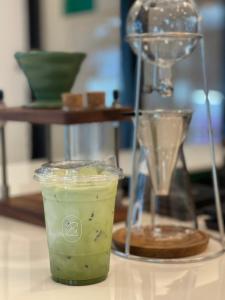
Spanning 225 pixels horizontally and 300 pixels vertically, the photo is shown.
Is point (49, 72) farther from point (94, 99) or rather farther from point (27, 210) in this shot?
point (27, 210)

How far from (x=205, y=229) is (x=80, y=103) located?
1.11ft

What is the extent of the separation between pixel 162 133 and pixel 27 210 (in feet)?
1.20

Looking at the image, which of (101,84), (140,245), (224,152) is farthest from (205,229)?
(101,84)

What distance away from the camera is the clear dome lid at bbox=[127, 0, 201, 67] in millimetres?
998

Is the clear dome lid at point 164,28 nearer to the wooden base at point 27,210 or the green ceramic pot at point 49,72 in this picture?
the green ceramic pot at point 49,72

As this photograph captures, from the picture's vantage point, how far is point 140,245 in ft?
3.06

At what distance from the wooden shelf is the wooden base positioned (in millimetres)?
182

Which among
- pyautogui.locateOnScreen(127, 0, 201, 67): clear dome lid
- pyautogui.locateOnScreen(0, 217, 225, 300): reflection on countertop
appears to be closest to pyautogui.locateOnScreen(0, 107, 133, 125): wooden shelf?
pyautogui.locateOnScreen(127, 0, 201, 67): clear dome lid

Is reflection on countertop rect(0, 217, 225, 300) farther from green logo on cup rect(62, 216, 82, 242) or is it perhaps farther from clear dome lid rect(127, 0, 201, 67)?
clear dome lid rect(127, 0, 201, 67)

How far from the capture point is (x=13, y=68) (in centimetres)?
268

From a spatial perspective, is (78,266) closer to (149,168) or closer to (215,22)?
(149,168)

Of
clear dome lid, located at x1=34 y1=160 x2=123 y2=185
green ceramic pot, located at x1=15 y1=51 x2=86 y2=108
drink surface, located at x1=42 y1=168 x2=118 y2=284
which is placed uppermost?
green ceramic pot, located at x1=15 y1=51 x2=86 y2=108

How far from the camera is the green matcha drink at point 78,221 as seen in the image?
0.79m

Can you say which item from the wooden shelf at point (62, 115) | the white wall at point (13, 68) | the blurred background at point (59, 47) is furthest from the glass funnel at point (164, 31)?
the white wall at point (13, 68)
